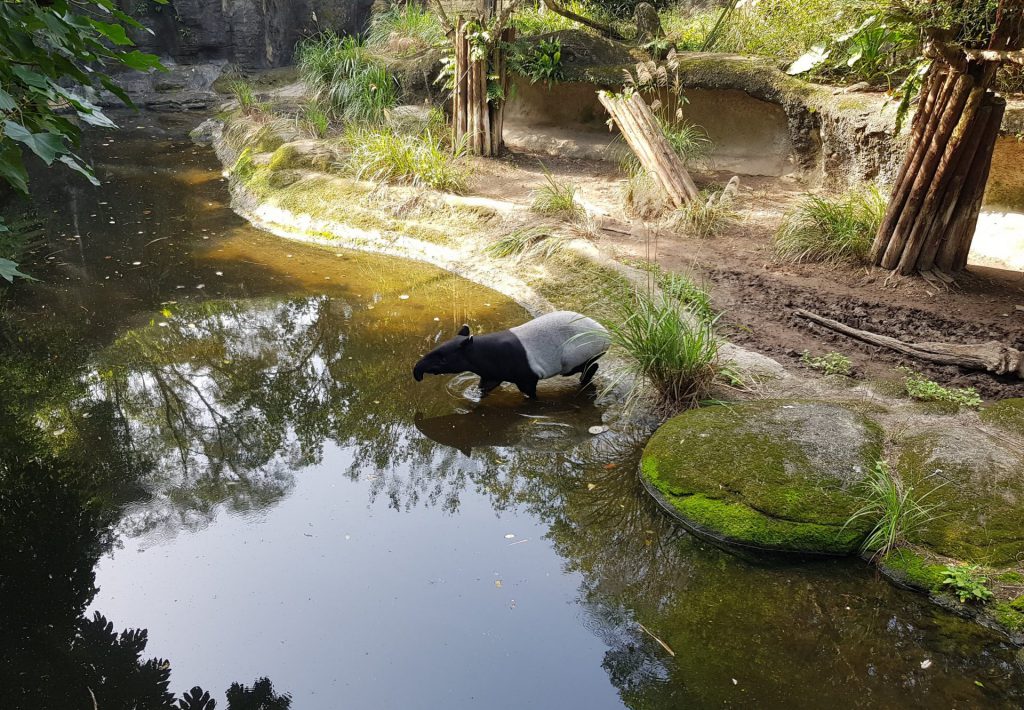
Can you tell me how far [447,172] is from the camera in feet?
32.7

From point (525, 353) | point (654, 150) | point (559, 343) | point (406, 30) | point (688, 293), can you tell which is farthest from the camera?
point (406, 30)

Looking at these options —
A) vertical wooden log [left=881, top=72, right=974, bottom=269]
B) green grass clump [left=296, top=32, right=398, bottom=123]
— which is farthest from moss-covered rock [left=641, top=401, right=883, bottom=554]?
green grass clump [left=296, top=32, right=398, bottom=123]

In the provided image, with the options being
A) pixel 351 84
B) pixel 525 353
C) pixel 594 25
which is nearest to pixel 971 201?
pixel 525 353

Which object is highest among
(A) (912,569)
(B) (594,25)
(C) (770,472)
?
(B) (594,25)

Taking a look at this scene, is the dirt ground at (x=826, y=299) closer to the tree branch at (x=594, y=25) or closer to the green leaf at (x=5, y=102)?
the tree branch at (x=594, y=25)

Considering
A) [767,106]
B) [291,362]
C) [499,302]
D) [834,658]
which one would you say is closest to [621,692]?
[834,658]

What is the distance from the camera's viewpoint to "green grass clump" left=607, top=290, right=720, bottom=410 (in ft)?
17.8

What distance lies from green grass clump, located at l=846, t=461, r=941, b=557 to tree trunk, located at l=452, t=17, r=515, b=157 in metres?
8.32

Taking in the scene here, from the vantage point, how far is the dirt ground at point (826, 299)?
6.03m

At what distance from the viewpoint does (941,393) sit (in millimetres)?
5234

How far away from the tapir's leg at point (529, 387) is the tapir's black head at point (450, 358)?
1.43ft

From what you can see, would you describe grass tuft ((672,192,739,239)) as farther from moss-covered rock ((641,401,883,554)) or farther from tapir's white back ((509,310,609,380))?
moss-covered rock ((641,401,883,554))

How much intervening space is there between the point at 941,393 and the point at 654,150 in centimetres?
494

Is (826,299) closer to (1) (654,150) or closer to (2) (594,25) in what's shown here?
(1) (654,150)
